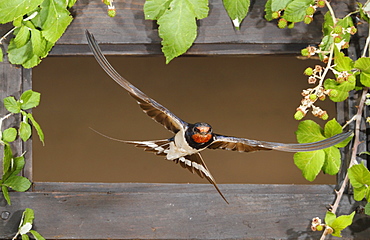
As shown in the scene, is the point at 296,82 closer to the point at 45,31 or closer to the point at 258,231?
the point at 258,231

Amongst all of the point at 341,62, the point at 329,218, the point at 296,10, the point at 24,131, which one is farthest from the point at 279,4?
the point at 24,131

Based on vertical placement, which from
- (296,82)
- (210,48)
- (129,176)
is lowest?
(129,176)

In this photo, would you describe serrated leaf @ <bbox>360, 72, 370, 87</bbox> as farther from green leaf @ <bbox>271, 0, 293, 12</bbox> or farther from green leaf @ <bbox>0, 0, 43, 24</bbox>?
green leaf @ <bbox>0, 0, 43, 24</bbox>

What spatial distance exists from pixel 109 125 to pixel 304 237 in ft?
3.05

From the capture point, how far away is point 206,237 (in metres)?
0.94

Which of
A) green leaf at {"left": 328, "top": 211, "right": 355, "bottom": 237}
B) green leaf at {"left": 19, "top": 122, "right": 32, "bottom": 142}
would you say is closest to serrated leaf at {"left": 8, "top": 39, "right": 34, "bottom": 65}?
green leaf at {"left": 19, "top": 122, "right": 32, "bottom": 142}

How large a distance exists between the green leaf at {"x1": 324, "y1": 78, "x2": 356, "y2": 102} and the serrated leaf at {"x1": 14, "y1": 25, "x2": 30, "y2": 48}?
0.49 metres

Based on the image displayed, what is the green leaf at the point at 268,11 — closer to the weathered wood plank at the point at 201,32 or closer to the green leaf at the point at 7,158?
the weathered wood plank at the point at 201,32

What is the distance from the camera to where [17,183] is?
920 mm

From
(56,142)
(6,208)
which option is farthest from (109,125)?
(6,208)

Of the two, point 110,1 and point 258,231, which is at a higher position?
point 110,1

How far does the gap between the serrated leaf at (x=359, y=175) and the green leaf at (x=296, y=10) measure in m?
0.25

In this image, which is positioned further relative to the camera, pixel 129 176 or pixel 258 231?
pixel 129 176

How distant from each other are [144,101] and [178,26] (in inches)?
6.0
